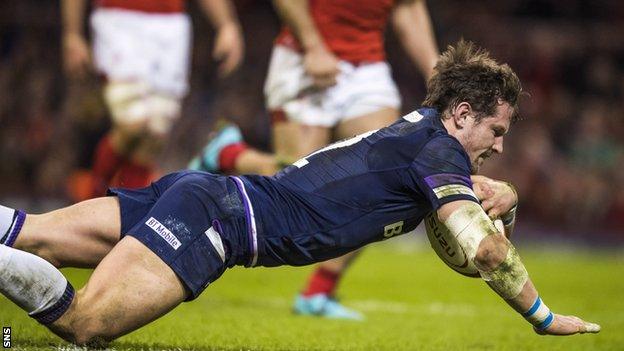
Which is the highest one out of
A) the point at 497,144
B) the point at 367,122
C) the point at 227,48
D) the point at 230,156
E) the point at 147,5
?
the point at 497,144

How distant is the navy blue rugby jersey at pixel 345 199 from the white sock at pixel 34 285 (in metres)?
0.80

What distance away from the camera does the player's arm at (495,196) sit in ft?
15.1

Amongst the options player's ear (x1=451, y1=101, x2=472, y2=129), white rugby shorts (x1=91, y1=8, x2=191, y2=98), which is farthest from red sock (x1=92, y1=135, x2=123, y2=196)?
player's ear (x1=451, y1=101, x2=472, y2=129)

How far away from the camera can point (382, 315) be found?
6.94m

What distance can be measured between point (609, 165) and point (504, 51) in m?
2.61

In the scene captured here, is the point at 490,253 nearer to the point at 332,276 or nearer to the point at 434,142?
the point at 434,142

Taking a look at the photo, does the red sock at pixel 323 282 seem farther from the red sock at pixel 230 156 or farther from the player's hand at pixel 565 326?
the player's hand at pixel 565 326

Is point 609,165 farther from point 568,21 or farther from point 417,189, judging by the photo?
point 417,189

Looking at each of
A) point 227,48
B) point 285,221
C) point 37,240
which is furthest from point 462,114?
point 227,48

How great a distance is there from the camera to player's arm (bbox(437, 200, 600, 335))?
4.09 metres

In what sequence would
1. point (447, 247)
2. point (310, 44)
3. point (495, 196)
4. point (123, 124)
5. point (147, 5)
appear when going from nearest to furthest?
point (447, 247) < point (495, 196) < point (310, 44) < point (123, 124) < point (147, 5)

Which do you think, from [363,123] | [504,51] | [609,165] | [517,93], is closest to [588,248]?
[609,165]

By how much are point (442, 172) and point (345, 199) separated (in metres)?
0.44

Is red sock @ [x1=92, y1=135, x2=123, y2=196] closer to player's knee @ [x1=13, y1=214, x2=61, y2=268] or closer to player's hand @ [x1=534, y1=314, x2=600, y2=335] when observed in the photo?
player's knee @ [x1=13, y1=214, x2=61, y2=268]
